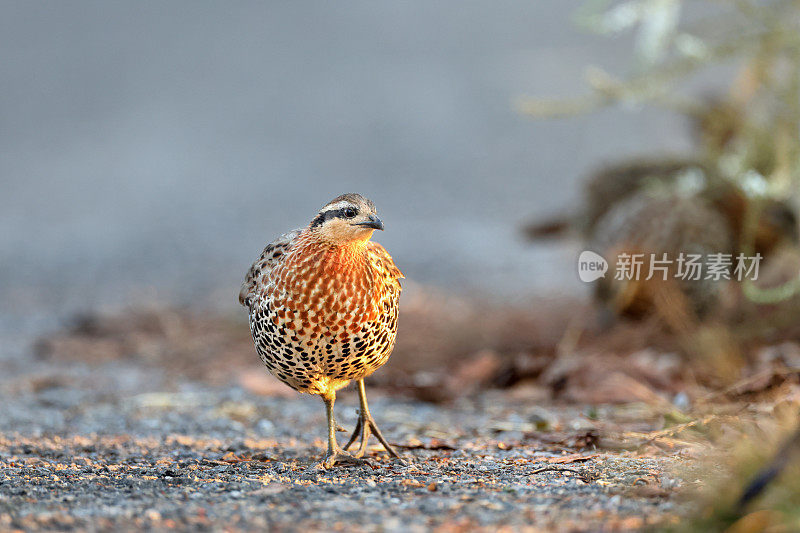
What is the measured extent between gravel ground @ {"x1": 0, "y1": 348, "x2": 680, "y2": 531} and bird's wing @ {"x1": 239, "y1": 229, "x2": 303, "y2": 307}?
0.73 m

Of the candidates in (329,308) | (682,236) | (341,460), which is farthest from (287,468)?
(682,236)

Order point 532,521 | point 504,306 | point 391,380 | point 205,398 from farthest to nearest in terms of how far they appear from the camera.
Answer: point 504,306, point 391,380, point 205,398, point 532,521

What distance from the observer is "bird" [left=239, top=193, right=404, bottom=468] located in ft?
11.8

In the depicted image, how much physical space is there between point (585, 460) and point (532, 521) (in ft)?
3.61

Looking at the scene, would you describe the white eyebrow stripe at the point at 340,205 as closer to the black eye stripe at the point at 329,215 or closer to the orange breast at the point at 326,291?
the black eye stripe at the point at 329,215

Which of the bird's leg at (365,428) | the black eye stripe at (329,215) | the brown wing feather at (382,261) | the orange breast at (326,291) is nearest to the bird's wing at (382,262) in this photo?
the brown wing feather at (382,261)

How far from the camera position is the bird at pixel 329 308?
11.8ft

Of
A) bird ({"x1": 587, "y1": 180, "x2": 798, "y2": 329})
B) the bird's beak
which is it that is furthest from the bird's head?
bird ({"x1": 587, "y1": 180, "x2": 798, "y2": 329})

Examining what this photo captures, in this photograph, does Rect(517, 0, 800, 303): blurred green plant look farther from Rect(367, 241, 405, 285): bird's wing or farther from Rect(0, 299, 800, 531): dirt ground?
Rect(367, 241, 405, 285): bird's wing

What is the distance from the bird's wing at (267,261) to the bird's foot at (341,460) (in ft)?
2.50

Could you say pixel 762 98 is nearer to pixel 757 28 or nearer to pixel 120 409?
pixel 757 28

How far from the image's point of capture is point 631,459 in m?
3.65

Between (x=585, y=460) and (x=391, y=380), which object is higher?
(x=391, y=380)

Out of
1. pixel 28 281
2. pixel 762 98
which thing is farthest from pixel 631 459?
pixel 28 281
